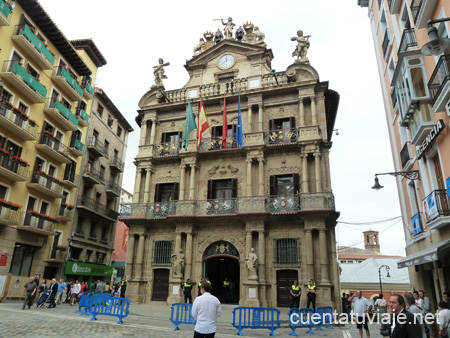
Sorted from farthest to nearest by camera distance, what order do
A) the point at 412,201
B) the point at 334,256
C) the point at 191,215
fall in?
the point at 191,215, the point at 334,256, the point at 412,201

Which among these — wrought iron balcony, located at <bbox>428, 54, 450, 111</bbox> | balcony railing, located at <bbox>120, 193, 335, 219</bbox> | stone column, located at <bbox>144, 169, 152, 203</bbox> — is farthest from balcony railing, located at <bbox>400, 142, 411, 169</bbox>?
stone column, located at <bbox>144, 169, 152, 203</bbox>

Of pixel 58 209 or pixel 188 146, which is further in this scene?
pixel 58 209

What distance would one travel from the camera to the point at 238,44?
26812mm

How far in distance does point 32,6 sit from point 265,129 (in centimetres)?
1886

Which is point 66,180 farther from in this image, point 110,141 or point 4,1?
point 4,1

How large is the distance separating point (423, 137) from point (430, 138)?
0.65 m

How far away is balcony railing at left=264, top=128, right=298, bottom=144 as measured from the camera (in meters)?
22.9

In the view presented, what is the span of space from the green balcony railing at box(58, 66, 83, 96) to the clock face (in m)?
12.7

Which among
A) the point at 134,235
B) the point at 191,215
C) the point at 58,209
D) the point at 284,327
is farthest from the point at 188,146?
the point at 284,327

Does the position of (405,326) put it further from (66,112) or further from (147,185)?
(66,112)

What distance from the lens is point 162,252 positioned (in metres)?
23.4

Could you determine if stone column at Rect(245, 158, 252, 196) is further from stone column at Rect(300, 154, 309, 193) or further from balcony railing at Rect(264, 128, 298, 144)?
stone column at Rect(300, 154, 309, 193)

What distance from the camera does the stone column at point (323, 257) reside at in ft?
63.0

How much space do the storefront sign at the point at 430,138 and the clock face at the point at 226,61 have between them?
16514 millimetres
